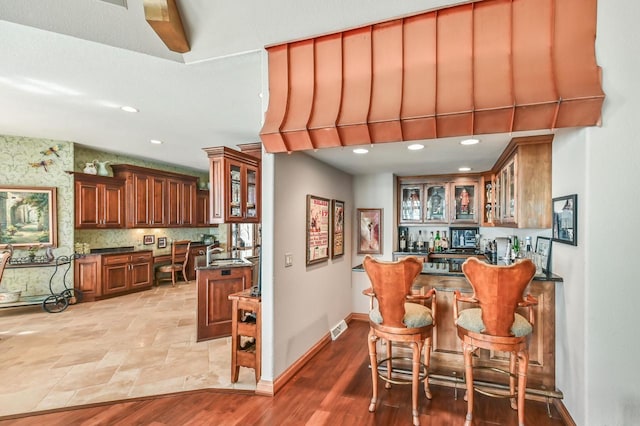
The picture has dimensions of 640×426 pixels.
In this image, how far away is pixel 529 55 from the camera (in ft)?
6.70

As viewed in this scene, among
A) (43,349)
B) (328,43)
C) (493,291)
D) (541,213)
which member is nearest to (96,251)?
(43,349)

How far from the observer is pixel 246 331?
A: 2.95 m

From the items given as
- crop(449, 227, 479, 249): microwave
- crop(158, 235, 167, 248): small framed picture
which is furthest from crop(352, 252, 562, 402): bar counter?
crop(158, 235, 167, 248): small framed picture

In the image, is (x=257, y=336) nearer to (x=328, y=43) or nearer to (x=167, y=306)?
(x=328, y=43)

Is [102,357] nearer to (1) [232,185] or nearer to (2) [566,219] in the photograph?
(1) [232,185]

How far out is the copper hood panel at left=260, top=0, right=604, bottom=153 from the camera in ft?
6.47

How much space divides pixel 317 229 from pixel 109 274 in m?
4.74

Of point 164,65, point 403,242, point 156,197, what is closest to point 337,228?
point 403,242

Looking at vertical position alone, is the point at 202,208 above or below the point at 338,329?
above

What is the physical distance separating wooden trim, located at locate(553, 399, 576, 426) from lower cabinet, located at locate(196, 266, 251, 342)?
11.0ft

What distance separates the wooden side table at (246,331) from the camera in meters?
2.85

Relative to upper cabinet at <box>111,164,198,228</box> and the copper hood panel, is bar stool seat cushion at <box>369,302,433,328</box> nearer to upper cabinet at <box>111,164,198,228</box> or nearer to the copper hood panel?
the copper hood panel

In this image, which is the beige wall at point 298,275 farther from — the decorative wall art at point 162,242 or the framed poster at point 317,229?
the decorative wall art at point 162,242

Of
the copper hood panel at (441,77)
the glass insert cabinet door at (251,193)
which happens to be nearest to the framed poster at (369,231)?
the glass insert cabinet door at (251,193)
